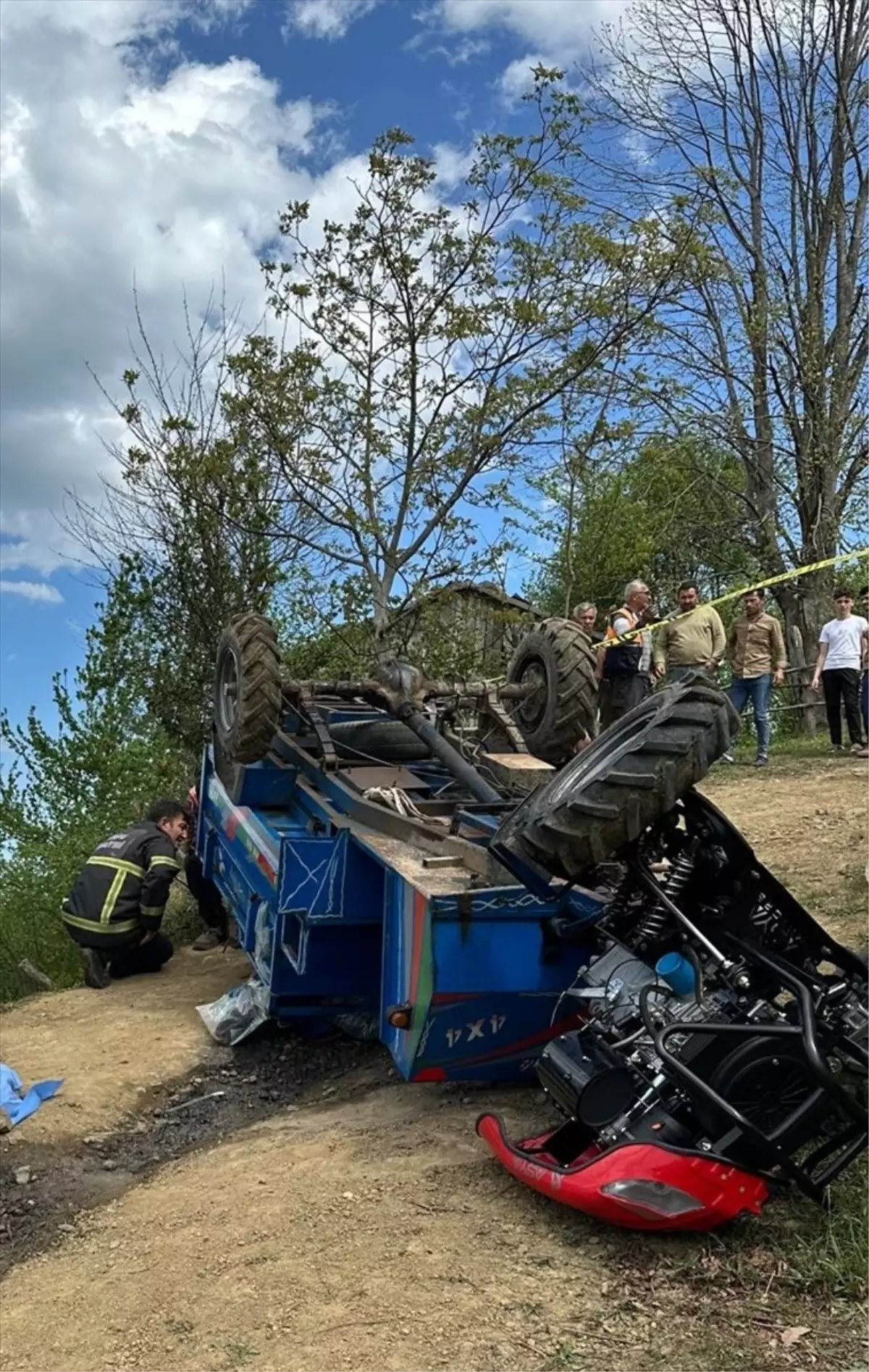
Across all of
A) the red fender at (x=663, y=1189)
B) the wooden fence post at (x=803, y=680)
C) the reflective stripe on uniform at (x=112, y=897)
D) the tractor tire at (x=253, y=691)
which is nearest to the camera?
the red fender at (x=663, y=1189)

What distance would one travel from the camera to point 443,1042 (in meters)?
4.11

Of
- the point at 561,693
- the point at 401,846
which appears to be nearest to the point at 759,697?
the point at 561,693

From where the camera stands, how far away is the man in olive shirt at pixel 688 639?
35.1 feet

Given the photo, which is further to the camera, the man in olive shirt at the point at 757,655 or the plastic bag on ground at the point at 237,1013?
the man in olive shirt at the point at 757,655

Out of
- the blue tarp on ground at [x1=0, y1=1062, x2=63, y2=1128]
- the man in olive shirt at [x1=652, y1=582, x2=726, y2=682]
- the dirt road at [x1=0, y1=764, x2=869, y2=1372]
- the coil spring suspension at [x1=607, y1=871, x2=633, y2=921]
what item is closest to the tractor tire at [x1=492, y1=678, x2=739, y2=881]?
the coil spring suspension at [x1=607, y1=871, x2=633, y2=921]

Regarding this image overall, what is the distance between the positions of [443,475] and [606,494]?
49.1 feet

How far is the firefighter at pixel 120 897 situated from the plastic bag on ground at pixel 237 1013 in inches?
46.4

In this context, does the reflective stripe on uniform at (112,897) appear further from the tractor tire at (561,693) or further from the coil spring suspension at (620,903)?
the coil spring suspension at (620,903)

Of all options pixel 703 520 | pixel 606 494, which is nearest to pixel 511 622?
pixel 703 520

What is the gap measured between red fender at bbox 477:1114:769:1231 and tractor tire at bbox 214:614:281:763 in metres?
3.50

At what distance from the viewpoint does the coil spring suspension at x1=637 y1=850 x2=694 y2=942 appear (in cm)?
365

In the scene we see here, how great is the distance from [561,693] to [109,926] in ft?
A: 10.5

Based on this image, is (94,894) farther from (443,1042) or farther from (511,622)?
(511,622)

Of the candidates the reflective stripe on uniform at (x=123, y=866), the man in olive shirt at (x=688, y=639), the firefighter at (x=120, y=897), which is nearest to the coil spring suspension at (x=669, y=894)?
the firefighter at (x=120, y=897)
